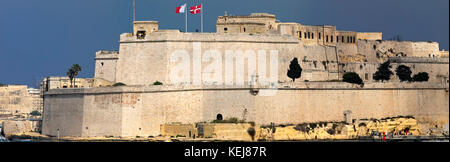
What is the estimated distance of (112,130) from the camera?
64.4 m

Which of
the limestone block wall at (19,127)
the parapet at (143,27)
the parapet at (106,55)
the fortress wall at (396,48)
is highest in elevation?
the parapet at (143,27)

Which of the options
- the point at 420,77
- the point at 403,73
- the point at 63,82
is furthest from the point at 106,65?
the point at 420,77

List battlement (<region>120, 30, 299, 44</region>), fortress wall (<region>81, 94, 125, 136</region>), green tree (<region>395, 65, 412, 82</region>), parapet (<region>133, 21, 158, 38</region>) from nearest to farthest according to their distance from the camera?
1. fortress wall (<region>81, 94, 125, 136</region>)
2. battlement (<region>120, 30, 299, 44</region>)
3. parapet (<region>133, 21, 158, 38</region>)
4. green tree (<region>395, 65, 412, 82</region>)

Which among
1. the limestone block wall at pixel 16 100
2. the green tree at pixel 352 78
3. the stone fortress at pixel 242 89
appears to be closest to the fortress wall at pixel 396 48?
the stone fortress at pixel 242 89

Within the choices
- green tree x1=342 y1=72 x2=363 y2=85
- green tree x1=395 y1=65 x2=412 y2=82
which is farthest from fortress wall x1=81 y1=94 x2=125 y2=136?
green tree x1=395 y1=65 x2=412 y2=82

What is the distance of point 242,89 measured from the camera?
66750 mm

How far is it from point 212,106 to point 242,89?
201 cm

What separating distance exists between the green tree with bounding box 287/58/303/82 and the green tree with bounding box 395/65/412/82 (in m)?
6.95

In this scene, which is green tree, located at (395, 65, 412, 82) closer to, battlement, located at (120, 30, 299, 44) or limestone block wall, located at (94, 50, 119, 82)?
battlement, located at (120, 30, 299, 44)

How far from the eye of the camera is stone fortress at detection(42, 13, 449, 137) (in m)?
65.2

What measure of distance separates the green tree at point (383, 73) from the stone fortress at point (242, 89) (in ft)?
2.24

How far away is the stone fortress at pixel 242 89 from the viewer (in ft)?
214

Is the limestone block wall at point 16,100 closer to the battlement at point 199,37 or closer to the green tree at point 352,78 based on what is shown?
the battlement at point 199,37
